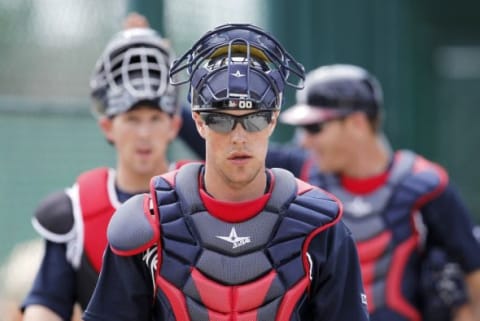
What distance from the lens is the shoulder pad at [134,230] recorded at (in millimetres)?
3564

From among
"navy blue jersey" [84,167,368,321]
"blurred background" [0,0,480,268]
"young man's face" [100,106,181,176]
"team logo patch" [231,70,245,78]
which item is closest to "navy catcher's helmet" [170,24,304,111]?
"team logo patch" [231,70,245,78]

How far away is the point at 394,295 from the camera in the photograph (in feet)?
18.5

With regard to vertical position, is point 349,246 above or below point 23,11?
below

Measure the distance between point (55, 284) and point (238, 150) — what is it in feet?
4.07

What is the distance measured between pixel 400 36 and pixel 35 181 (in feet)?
11.8

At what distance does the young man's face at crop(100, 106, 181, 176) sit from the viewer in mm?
4660

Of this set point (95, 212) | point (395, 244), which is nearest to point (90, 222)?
point (95, 212)

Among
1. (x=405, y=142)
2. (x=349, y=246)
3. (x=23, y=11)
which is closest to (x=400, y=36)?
(x=405, y=142)

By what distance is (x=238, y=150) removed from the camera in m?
3.50

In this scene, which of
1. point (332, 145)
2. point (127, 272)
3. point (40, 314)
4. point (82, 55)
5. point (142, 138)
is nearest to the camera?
point (127, 272)

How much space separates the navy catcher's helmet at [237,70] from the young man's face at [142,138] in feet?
3.16

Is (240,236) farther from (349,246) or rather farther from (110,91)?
(110,91)

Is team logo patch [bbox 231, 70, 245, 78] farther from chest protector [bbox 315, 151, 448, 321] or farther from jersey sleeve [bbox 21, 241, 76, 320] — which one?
chest protector [bbox 315, 151, 448, 321]

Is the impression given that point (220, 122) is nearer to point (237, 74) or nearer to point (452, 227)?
point (237, 74)
